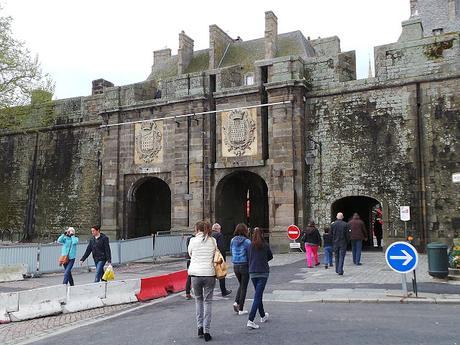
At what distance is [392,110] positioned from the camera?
1923 cm

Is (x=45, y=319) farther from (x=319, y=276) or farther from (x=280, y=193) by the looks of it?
(x=280, y=193)

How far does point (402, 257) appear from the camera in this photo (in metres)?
9.33

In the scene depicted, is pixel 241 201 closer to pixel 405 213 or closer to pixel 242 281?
pixel 405 213

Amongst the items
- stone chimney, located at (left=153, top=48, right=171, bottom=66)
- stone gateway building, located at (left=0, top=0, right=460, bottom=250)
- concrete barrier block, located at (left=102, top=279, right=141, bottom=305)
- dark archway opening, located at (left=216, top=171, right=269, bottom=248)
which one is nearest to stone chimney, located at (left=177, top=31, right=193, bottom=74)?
stone gateway building, located at (left=0, top=0, right=460, bottom=250)

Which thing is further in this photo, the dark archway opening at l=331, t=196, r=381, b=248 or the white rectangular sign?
the dark archway opening at l=331, t=196, r=381, b=248

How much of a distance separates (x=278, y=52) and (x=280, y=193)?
1289cm

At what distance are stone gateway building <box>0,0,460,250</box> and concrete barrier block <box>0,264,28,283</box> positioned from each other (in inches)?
329

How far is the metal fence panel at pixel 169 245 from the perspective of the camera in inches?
739

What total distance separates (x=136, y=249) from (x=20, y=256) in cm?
433

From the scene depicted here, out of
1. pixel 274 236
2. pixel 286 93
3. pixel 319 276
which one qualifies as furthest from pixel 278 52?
pixel 319 276

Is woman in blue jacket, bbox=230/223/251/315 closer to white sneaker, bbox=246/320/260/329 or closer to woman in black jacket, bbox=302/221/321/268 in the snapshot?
white sneaker, bbox=246/320/260/329

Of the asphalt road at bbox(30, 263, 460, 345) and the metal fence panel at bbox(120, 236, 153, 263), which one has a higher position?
the metal fence panel at bbox(120, 236, 153, 263)

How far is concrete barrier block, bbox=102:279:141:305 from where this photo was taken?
10.6m

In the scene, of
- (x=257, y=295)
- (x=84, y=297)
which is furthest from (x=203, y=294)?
(x=84, y=297)
